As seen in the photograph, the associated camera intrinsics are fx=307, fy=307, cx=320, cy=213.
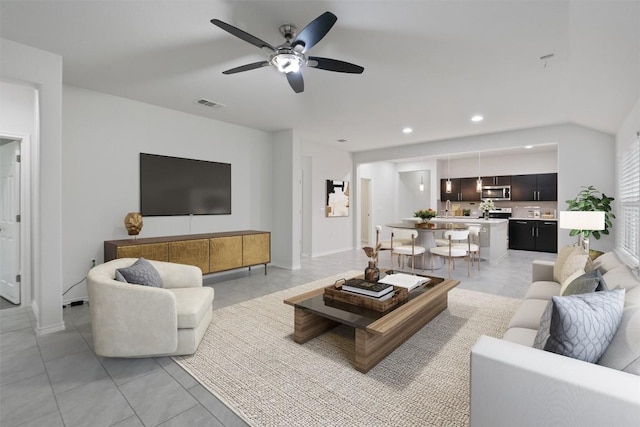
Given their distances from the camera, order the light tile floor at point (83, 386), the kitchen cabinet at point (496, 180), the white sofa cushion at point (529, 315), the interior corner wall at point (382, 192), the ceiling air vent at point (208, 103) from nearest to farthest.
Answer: the light tile floor at point (83, 386) < the white sofa cushion at point (529, 315) < the ceiling air vent at point (208, 103) < the kitchen cabinet at point (496, 180) < the interior corner wall at point (382, 192)

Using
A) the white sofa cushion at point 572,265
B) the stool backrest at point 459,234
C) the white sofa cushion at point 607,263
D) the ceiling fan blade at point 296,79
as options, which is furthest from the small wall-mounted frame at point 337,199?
the white sofa cushion at point 607,263

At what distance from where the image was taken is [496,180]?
857cm

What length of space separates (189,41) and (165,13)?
0.40 metres

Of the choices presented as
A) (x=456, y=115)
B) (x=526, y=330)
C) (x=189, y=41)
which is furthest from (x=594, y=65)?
(x=189, y=41)

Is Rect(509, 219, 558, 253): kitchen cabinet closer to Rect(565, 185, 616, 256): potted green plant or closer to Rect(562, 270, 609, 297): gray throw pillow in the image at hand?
Rect(565, 185, 616, 256): potted green plant

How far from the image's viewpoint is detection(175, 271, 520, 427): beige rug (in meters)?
1.80

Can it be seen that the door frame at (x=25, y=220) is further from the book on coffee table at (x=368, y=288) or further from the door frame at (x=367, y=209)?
the door frame at (x=367, y=209)

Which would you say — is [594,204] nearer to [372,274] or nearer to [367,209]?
[372,274]

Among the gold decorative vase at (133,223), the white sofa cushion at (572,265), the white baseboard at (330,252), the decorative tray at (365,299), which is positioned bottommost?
the white baseboard at (330,252)

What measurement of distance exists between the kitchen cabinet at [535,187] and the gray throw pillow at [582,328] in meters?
7.94

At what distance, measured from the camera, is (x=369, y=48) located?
2.75 metres

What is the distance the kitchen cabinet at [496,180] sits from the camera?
8438 mm

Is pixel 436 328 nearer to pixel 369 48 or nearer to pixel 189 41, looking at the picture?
pixel 369 48

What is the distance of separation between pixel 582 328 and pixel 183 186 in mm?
4863
